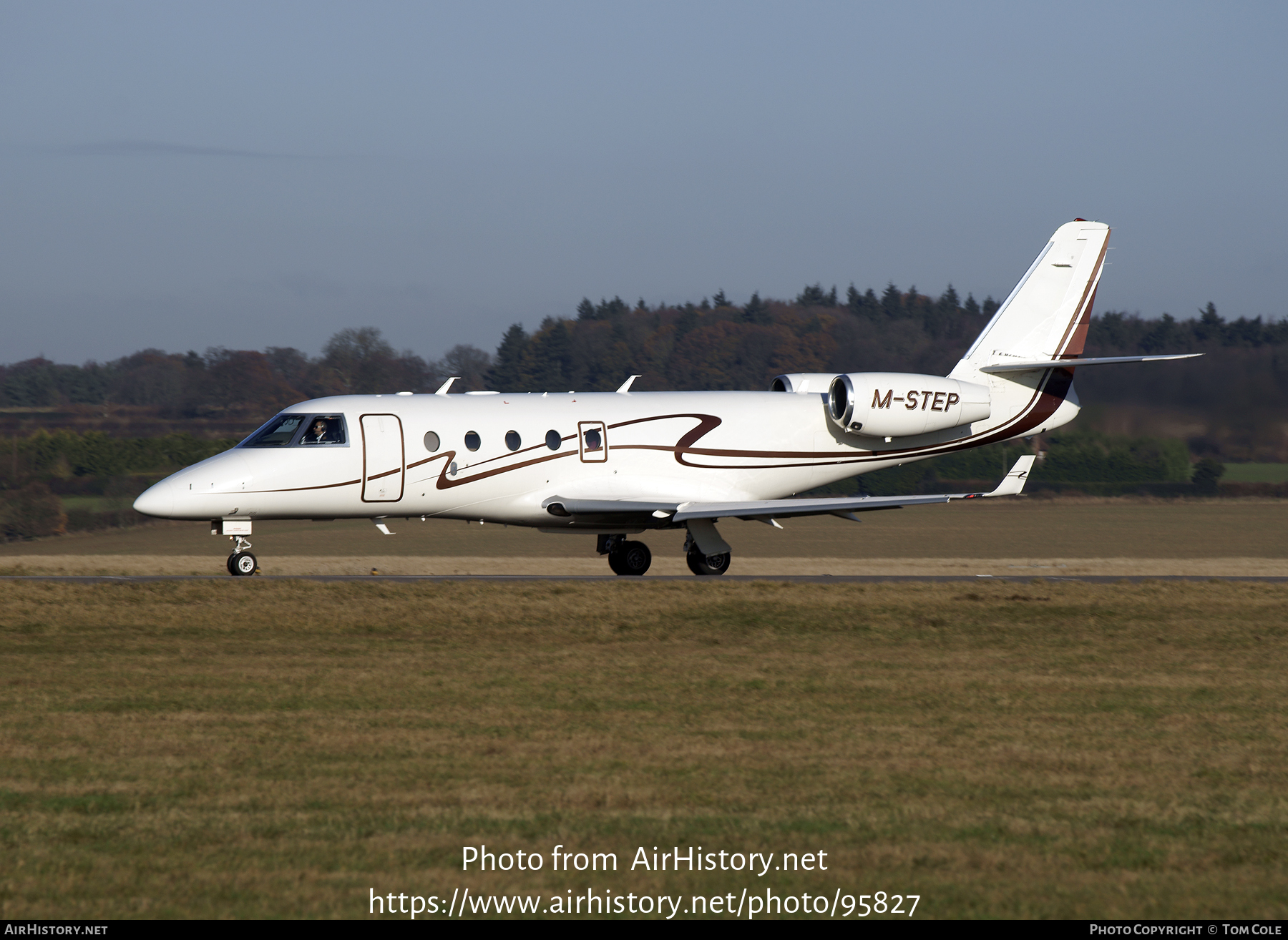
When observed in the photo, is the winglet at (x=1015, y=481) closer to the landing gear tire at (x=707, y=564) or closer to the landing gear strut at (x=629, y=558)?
the landing gear tire at (x=707, y=564)

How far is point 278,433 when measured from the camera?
2406 centimetres

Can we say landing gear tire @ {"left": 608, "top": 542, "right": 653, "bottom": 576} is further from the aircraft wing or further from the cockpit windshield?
the cockpit windshield

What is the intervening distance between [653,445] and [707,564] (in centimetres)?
247

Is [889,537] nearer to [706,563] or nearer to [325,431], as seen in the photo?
[706,563]

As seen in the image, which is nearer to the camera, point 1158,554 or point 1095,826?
point 1095,826

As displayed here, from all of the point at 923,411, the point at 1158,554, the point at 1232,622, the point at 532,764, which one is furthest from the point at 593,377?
the point at 532,764

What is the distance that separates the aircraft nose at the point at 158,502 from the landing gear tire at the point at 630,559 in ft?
27.7

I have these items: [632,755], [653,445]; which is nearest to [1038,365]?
[653,445]

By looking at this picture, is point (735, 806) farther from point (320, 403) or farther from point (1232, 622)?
point (320, 403)

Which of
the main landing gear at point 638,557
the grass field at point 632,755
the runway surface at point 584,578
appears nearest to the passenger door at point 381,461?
the runway surface at point 584,578

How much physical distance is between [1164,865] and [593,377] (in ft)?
304

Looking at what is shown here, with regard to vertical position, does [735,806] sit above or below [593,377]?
below

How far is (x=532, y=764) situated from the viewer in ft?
32.2

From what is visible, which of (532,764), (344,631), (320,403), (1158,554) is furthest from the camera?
(1158,554)
